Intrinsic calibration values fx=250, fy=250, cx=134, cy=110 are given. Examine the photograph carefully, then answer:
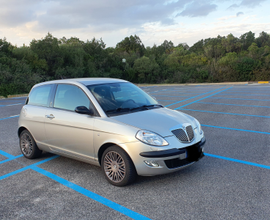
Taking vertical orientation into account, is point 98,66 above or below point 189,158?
above

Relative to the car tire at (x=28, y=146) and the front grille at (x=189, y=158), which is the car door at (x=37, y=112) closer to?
the car tire at (x=28, y=146)

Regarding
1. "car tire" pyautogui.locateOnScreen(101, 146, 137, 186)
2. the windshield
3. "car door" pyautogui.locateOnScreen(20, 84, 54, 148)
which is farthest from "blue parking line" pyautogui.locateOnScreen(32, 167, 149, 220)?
the windshield

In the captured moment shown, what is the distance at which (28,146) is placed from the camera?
17.0 feet

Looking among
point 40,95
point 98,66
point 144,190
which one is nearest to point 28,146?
point 40,95

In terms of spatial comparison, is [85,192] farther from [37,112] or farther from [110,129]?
[37,112]

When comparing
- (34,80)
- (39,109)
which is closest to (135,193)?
(39,109)

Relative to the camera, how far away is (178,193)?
139 inches

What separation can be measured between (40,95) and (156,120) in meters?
2.65

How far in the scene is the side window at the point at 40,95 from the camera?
5004 mm

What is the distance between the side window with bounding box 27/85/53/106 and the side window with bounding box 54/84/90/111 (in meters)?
0.29

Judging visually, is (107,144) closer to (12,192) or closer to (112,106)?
(112,106)

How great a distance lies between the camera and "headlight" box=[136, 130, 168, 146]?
357 cm

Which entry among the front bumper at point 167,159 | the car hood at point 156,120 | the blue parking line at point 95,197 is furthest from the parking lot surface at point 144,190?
the car hood at point 156,120

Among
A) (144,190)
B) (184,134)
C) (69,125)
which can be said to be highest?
(69,125)
